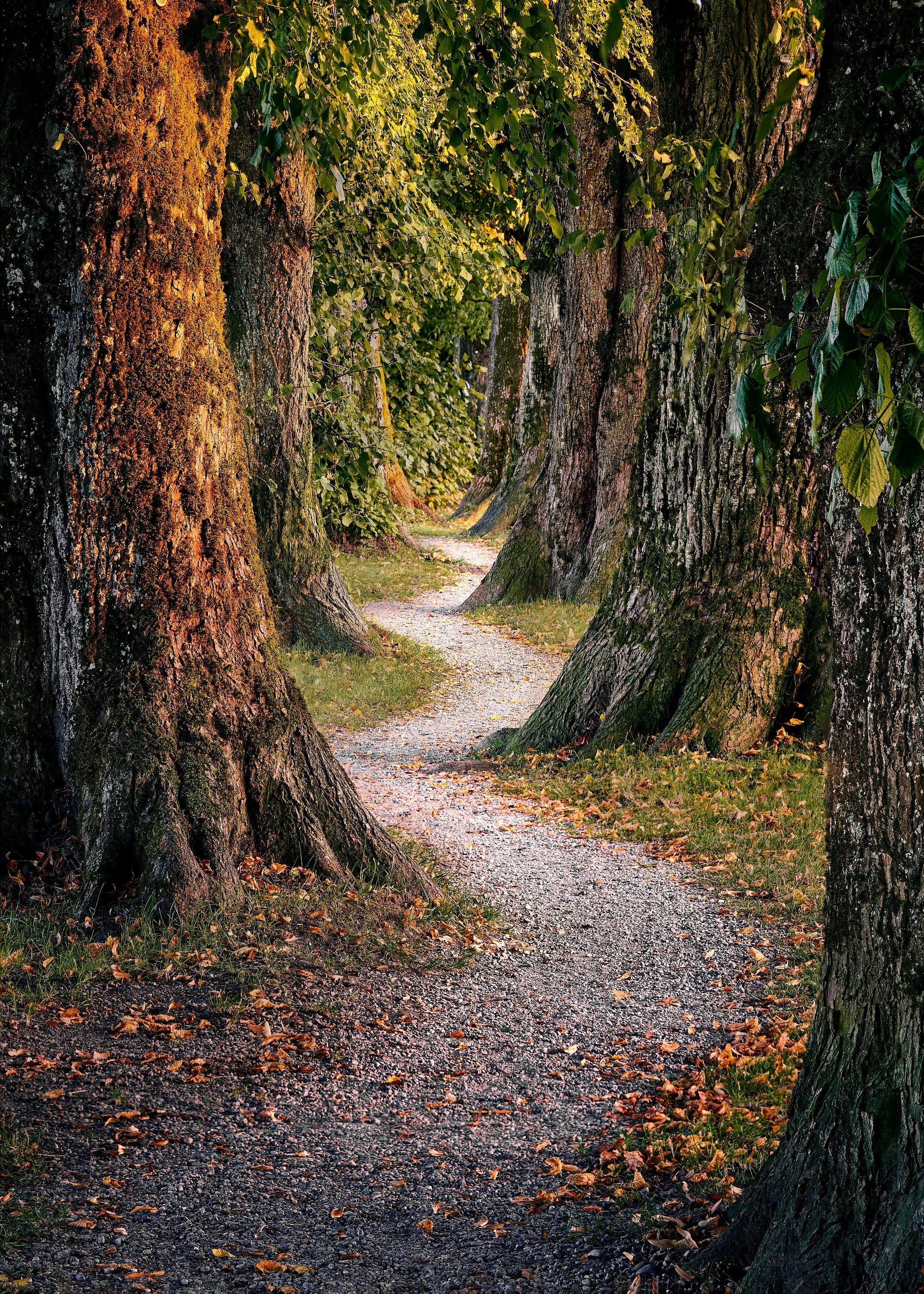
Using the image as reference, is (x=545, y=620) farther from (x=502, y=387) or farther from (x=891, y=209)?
(x=891, y=209)

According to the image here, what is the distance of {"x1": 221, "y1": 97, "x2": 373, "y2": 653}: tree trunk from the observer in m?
10.8

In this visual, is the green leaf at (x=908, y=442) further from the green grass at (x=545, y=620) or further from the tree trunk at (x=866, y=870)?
the green grass at (x=545, y=620)

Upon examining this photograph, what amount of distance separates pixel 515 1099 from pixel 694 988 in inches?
46.6

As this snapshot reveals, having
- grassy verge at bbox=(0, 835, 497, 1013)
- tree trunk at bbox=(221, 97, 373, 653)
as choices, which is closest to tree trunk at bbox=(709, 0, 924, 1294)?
grassy verge at bbox=(0, 835, 497, 1013)

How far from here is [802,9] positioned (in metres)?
4.97

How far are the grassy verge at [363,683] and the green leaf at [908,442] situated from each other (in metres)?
8.35

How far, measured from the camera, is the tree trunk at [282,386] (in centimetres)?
1084

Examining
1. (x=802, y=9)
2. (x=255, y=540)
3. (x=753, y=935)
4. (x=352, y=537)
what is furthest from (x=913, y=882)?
(x=352, y=537)

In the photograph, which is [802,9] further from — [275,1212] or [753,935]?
[275,1212]

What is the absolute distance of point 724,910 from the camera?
19.5ft

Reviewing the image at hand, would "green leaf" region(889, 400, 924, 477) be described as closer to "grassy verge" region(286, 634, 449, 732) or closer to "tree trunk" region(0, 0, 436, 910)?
"tree trunk" region(0, 0, 436, 910)

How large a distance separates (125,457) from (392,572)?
12767 mm

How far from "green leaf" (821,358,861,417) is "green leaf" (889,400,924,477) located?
9cm

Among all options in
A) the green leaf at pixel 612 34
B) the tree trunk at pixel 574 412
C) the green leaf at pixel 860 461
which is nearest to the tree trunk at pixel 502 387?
the tree trunk at pixel 574 412
